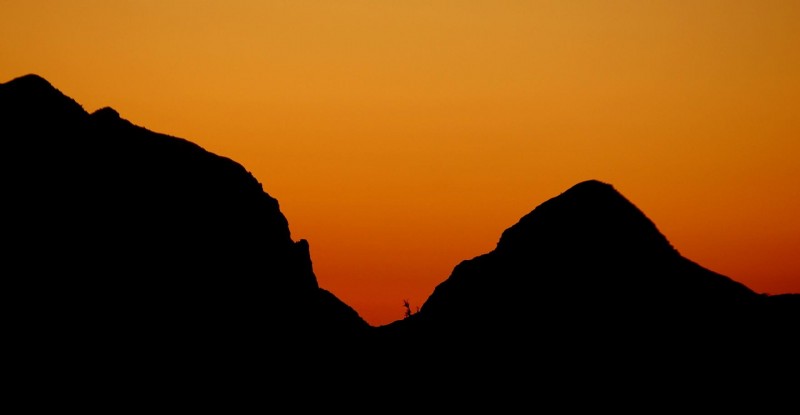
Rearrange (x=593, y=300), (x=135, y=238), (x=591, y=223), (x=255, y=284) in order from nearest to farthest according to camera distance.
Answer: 1. (x=135, y=238)
2. (x=593, y=300)
3. (x=591, y=223)
4. (x=255, y=284)

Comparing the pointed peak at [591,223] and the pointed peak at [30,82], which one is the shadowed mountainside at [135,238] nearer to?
the pointed peak at [30,82]

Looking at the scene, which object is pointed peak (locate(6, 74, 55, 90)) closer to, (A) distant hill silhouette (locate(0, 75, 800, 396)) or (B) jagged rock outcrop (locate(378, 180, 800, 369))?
(A) distant hill silhouette (locate(0, 75, 800, 396))

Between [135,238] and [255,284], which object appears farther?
[255,284]

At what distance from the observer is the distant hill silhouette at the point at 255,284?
39750mm

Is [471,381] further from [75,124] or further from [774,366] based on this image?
[75,124]

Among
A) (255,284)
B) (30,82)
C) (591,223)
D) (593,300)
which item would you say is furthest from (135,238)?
(591,223)

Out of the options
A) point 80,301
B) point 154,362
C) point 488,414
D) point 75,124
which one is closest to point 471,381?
point 488,414

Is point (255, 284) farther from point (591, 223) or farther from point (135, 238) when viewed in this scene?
point (591, 223)

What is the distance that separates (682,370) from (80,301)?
80.3 ft

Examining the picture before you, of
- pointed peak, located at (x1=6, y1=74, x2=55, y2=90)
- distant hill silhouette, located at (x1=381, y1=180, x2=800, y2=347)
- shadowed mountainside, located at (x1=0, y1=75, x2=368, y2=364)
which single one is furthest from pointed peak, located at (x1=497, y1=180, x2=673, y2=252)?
pointed peak, located at (x1=6, y1=74, x2=55, y2=90)

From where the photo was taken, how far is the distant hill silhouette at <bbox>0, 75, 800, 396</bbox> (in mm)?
39750

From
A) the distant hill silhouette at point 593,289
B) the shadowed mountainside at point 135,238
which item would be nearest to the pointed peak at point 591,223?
the distant hill silhouette at point 593,289

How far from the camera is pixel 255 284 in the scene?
4666 cm

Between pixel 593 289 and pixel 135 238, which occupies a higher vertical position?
pixel 135 238
